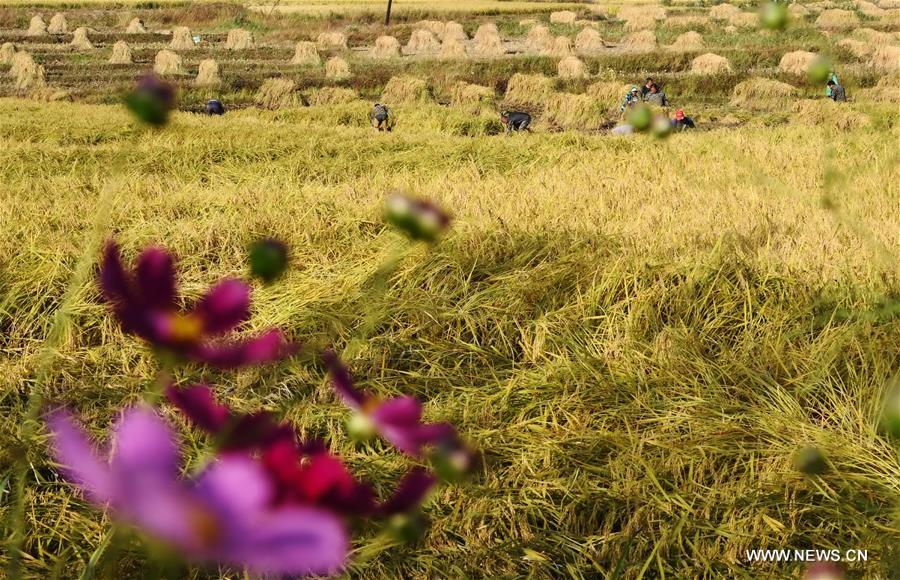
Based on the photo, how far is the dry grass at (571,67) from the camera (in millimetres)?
18297

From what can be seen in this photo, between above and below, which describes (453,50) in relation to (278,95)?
above

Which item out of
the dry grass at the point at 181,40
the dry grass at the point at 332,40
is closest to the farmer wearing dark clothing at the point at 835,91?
A: the dry grass at the point at 332,40

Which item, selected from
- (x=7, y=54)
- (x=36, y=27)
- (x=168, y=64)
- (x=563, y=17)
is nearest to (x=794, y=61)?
(x=563, y=17)

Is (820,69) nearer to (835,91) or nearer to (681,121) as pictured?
(681,121)

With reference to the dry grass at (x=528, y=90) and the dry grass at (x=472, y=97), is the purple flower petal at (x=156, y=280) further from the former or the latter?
the dry grass at (x=528, y=90)

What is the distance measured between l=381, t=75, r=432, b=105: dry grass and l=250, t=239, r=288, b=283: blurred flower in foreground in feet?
49.1

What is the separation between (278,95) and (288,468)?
15.9m

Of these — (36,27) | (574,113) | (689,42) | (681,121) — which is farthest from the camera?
(36,27)

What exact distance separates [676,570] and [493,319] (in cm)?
99

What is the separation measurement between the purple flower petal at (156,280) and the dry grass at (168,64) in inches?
786

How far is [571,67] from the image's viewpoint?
1853cm

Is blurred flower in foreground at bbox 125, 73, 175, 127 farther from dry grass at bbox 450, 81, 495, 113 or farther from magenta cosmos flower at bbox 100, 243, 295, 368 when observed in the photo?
dry grass at bbox 450, 81, 495, 113

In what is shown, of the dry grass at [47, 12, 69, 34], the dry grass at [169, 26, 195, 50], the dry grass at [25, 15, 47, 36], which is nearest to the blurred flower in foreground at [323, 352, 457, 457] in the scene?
the dry grass at [169, 26, 195, 50]

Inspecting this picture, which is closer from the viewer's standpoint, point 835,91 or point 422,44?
point 835,91
